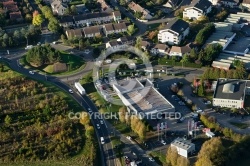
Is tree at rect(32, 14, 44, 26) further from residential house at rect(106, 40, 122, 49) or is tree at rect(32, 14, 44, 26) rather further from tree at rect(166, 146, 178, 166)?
tree at rect(166, 146, 178, 166)

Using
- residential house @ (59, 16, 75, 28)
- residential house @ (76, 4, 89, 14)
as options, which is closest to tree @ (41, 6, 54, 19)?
residential house @ (59, 16, 75, 28)

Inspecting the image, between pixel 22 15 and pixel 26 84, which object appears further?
pixel 22 15

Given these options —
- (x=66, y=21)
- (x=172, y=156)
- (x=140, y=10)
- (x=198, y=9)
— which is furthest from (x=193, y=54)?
(x=66, y=21)

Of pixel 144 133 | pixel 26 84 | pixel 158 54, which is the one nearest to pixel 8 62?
pixel 26 84

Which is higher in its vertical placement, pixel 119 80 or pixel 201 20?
pixel 201 20

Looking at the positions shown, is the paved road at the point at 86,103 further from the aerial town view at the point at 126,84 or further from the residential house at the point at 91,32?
the residential house at the point at 91,32

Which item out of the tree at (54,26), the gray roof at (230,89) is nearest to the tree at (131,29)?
the tree at (54,26)

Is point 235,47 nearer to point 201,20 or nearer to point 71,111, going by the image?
point 201,20
